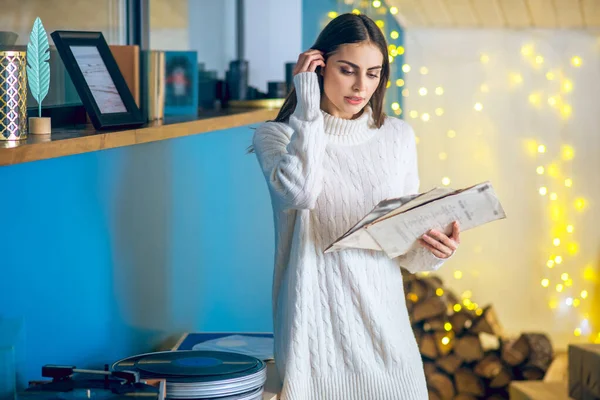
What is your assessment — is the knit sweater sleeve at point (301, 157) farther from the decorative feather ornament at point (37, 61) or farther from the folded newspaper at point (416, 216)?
the decorative feather ornament at point (37, 61)

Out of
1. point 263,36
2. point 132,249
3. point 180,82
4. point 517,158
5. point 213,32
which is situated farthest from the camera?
point 517,158

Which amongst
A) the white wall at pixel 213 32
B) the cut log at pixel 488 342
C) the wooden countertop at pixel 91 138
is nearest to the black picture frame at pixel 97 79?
the wooden countertop at pixel 91 138

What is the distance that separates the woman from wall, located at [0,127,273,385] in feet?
1.25

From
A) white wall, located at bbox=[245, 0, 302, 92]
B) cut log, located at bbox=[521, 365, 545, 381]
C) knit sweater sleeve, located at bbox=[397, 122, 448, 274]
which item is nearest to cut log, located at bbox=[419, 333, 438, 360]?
cut log, located at bbox=[521, 365, 545, 381]

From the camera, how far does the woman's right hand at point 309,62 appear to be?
5.64ft

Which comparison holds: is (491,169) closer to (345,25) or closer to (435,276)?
(435,276)

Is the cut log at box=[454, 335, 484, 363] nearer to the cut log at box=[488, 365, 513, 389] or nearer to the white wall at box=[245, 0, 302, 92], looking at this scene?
the cut log at box=[488, 365, 513, 389]

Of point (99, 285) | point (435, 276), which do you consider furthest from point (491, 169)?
point (99, 285)

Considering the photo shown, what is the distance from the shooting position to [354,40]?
1743 mm

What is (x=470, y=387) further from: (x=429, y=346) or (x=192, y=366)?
(x=192, y=366)

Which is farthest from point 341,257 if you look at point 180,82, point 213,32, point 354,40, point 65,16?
point 213,32

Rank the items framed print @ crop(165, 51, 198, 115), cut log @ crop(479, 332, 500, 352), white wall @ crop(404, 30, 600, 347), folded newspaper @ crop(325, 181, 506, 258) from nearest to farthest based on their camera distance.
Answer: folded newspaper @ crop(325, 181, 506, 258) → framed print @ crop(165, 51, 198, 115) → cut log @ crop(479, 332, 500, 352) → white wall @ crop(404, 30, 600, 347)

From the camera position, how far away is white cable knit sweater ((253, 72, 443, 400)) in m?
1.71

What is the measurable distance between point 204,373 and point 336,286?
0.30 metres
